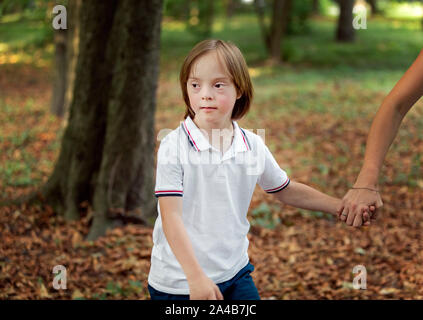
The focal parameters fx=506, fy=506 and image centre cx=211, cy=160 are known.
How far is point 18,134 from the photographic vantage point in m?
11.0

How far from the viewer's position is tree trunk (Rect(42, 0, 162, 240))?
5461 millimetres

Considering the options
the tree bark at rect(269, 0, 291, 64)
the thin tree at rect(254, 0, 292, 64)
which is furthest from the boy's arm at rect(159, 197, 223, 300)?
the tree bark at rect(269, 0, 291, 64)

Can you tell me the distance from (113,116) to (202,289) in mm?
3857

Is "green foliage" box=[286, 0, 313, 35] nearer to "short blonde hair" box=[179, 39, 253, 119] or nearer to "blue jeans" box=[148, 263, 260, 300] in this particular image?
"short blonde hair" box=[179, 39, 253, 119]

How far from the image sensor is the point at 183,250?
6.95 ft

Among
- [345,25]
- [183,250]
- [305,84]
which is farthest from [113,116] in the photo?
[345,25]

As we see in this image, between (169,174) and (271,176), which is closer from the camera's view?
(169,174)

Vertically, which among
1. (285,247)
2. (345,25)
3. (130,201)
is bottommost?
(285,247)

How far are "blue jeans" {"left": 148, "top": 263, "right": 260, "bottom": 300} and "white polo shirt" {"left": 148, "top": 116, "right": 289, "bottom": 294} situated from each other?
28mm

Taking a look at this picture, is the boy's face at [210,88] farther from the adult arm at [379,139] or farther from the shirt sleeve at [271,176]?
the adult arm at [379,139]

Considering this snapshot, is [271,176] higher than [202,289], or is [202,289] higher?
[271,176]

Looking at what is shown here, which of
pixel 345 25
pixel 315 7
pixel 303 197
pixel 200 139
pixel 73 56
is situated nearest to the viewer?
pixel 200 139

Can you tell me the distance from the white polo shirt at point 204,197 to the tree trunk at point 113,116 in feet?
10.8

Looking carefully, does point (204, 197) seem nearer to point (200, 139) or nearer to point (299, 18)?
point (200, 139)
